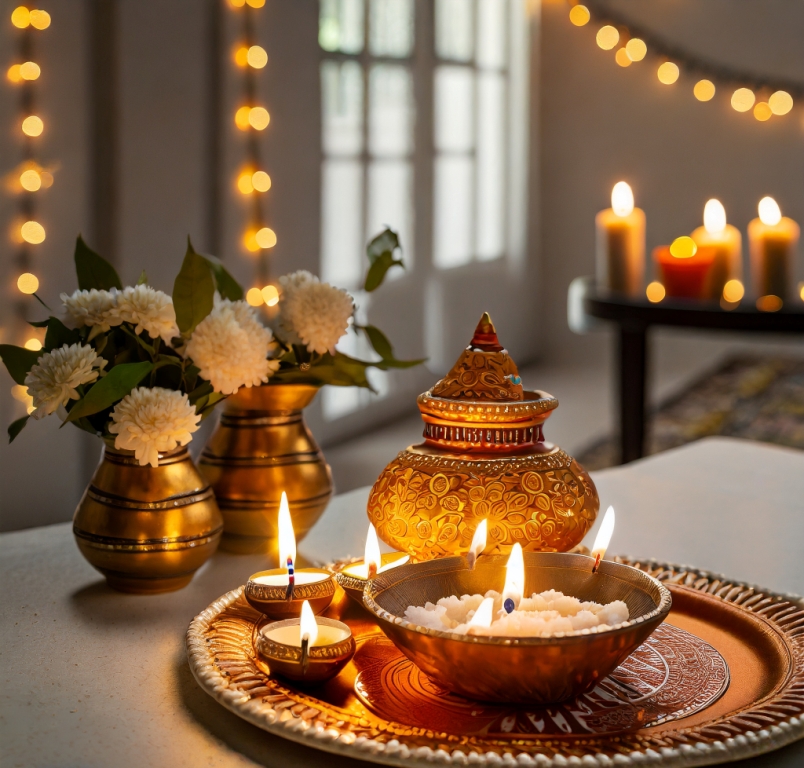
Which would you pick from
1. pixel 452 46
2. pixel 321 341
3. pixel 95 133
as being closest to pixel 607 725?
pixel 321 341

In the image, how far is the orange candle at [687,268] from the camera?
1.57 m

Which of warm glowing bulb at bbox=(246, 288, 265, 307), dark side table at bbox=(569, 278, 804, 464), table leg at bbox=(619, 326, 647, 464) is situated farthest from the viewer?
warm glowing bulb at bbox=(246, 288, 265, 307)

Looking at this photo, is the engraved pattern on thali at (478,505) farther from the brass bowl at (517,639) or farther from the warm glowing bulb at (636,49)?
the warm glowing bulb at (636,49)

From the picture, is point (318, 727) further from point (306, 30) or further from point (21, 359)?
point (306, 30)

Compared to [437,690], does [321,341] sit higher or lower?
higher

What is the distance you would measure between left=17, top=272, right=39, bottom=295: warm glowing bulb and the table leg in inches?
40.8

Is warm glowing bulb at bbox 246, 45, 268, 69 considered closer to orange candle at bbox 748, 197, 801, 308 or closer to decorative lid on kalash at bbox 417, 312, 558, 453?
orange candle at bbox 748, 197, 801, 308

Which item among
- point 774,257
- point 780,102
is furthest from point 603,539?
point 780,102

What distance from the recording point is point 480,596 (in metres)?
0.57

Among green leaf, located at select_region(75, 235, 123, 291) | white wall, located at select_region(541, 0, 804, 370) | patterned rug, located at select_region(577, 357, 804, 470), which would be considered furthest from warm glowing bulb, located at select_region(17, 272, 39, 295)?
white wall, located at select_region(541, 0, 804, 370)

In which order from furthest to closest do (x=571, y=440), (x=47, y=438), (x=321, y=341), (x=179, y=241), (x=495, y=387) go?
(x=571, y=440), (x=179, y=241), (x=47, y=438), (x=321, y=341), (x=495, y=387)

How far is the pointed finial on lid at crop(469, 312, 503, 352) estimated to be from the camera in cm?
74

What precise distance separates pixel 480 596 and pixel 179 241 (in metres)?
1.50

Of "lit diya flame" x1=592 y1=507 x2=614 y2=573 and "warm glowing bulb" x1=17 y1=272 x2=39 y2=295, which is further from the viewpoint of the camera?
"warm glowing bulb" x1=17 y1=272 x2=39 y2=295
